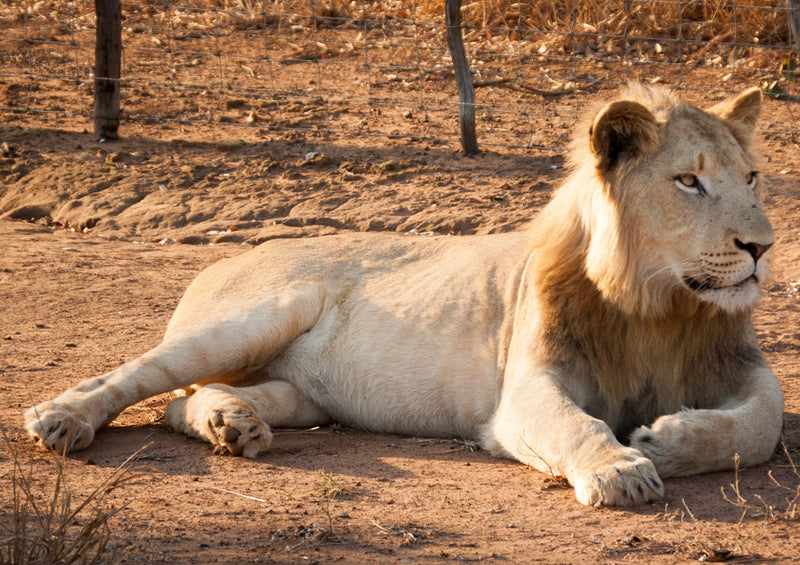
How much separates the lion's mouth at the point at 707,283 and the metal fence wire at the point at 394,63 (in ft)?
22.0

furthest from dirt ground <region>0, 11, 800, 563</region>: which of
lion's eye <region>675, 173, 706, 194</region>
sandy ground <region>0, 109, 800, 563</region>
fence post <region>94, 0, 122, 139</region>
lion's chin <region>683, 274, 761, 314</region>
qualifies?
lion's eye <region>675, 173, 706, 194</region>

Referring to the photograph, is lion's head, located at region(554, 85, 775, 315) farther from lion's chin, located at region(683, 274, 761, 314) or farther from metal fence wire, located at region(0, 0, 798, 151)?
metal fence wire, located at region(0, 0, 798, 151)

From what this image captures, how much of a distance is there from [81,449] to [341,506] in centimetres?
145

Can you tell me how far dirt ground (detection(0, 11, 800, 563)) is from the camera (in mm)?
3521

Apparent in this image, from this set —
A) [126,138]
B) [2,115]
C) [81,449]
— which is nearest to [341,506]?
[81,449]

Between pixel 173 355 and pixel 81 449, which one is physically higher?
pixel 173 355

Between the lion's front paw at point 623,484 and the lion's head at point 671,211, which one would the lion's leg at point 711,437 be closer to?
the lion's front paw at point 623,484

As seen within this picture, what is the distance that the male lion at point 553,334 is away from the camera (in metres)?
4.08

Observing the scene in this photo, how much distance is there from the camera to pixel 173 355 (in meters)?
5.12

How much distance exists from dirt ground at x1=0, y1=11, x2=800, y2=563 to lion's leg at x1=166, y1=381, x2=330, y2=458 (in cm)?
8

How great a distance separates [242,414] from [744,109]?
258 cm

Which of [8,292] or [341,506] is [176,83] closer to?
[8,292]

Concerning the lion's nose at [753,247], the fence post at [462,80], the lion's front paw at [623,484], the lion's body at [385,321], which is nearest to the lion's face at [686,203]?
the lion's nose at [753,247]

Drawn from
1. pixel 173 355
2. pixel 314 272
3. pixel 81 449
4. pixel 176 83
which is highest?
pixel 176 83
